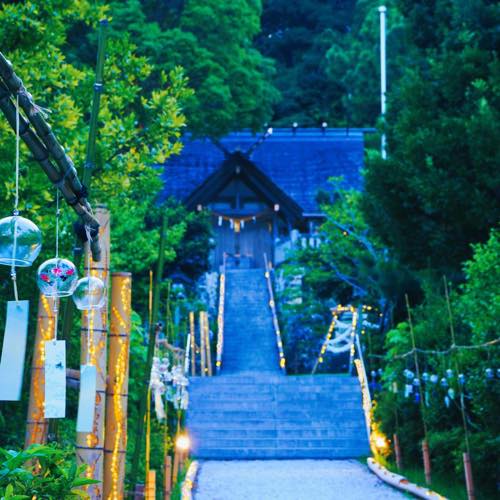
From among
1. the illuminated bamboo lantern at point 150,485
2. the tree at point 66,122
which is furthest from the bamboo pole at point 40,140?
the illuminated bamboo lantern at point 150,485

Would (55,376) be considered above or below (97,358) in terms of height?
below

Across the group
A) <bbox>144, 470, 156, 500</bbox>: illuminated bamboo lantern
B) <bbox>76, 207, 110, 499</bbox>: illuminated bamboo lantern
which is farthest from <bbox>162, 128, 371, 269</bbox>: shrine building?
<bbox>76, 207, 110, 499</bbox>: illuminated bamboo lantern

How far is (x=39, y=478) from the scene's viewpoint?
18.9 ft

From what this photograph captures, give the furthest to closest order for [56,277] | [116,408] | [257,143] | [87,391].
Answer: [257,143]
[116,408]
[87,391]
[56,277]

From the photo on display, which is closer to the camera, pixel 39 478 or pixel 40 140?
pixel 40 140

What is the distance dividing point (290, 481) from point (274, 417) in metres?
5.22

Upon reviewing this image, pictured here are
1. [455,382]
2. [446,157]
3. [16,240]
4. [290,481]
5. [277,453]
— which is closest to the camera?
[16,240]

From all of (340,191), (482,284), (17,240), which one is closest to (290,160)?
Answer: (340,191)

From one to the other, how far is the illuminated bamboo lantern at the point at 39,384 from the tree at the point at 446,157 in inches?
359

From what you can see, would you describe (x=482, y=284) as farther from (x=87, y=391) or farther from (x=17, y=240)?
(x=17, y=240)

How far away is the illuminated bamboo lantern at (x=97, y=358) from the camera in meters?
7.88

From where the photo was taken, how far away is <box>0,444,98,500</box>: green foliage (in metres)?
5.24

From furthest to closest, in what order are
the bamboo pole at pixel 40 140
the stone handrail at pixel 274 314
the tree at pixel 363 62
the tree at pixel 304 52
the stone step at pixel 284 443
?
the tree at pixel 304 52
the tree at pixel 363 62
the stone handrail at pixel 274 314
the stone step at pixel 284 443
the bamboo pole at pixel 40 140

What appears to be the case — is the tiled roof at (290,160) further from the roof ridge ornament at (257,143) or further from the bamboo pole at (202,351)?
the bamboo pole at (202,351)
